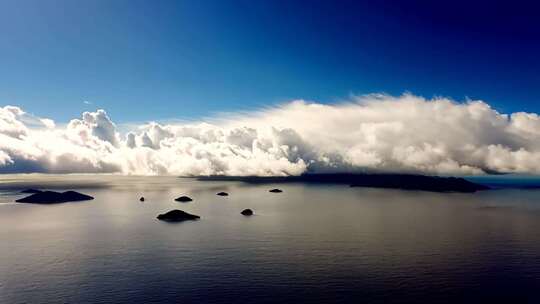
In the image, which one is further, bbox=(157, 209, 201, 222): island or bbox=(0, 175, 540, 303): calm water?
bbox=(157, 209, 201, 222): island

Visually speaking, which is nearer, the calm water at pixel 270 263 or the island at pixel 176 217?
the calm water at pixel 270 263

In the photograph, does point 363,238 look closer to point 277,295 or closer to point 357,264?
point 357,264

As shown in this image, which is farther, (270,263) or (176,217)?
(176,217)

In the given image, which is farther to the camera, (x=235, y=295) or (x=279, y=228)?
(x=279, y=228)

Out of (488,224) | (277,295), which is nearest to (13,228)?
(277,295)

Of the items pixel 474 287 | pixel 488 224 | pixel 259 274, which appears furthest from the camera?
pixel 488 224

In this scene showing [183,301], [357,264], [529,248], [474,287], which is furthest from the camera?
[529,248]

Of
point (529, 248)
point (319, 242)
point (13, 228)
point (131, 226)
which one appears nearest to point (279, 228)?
point (319, 242)

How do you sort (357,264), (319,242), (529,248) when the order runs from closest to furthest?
(357,264)
(529,248)
(319,242)

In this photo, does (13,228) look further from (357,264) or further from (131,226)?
(357,264)
